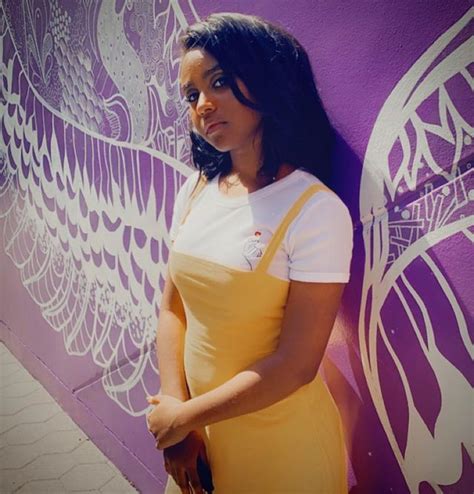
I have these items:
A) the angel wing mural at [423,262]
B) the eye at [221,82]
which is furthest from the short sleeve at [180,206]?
the angel wing mural at [423,262]

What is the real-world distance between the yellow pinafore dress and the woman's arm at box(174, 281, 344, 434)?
42mm

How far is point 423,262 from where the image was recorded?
112cm

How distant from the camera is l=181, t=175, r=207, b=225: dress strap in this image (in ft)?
4.49

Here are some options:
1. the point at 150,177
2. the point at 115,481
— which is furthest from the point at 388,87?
the point at 115,481

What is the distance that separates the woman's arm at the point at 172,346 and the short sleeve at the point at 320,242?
57cm

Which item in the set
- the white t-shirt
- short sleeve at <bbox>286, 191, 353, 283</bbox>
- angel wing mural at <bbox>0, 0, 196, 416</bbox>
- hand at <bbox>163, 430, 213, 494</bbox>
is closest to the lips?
the white t-shirt

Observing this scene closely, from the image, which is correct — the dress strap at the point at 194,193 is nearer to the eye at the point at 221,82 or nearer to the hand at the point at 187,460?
the eye at the point at 221,82

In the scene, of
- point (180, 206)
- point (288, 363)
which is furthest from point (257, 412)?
point (180, 206)

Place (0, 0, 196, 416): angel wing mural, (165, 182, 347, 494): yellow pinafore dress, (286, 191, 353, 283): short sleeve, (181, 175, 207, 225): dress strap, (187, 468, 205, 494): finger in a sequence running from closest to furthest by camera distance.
Result: (286, 191, 353, 283): short sleeve, (165, 182, 347, 494): yellow pinafore dress, (187, 468, 205, 494): finger, (181, 175, 207, 225): dress strap, (0, 0, 196, 416): angel wing mural

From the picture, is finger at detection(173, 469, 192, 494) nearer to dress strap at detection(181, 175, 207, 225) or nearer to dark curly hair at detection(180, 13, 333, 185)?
dress strap at detection(181, 175, 207, 225)

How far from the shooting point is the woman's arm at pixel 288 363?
1001 millimetres

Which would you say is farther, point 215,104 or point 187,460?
point 187,460

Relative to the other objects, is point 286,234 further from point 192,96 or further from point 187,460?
point 187,460

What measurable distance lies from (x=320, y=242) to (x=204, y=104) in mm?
471
